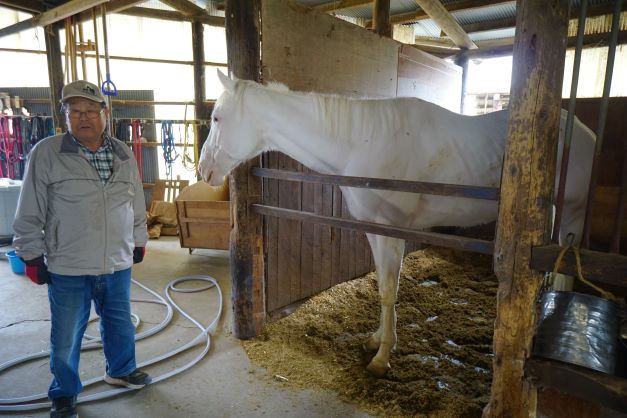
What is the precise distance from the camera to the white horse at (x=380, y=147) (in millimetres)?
2148

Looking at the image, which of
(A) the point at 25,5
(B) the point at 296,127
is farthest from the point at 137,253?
(A) the point at 25,5

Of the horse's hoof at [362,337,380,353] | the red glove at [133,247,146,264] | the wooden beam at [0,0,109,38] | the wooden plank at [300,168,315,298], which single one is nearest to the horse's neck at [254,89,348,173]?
the wooden plank at [300,168,315,298]

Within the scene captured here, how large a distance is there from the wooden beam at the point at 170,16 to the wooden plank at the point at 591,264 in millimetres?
6583

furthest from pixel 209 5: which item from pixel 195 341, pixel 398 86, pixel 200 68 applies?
pixel 195 341

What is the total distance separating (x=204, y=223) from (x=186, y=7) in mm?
3898

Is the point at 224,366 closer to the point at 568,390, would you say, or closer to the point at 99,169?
the point at 99,169

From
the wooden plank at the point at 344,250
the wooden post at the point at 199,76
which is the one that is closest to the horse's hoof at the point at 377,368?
the wooden plank at the point at 344,250

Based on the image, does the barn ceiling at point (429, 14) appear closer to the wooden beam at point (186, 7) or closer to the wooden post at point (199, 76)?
the wooden beam at point (186, 7)

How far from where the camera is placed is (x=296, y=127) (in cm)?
215

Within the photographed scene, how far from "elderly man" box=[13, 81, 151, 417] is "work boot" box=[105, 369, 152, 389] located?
0.83 ft

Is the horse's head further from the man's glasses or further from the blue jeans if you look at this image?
the blue jeans

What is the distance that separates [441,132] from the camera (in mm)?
2291

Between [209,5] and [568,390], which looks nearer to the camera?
[568,390]

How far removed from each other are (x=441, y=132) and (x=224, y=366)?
6.54ft
